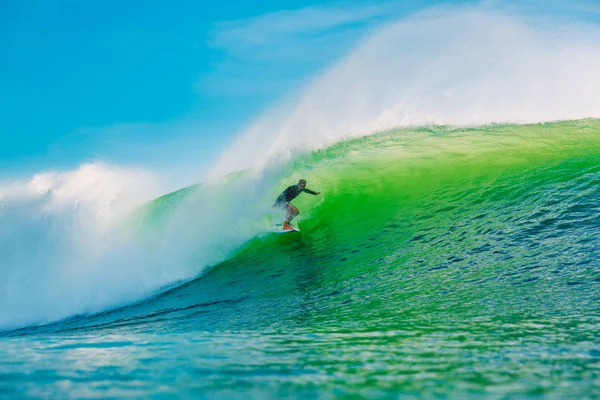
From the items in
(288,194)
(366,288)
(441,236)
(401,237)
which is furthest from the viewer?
(288,194)

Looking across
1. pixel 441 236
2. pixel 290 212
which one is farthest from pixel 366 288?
pixel 290 212

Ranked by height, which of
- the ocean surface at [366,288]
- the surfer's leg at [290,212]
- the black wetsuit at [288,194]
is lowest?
the ocean surface at [366,288]

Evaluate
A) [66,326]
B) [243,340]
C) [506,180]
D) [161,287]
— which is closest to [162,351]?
[243,340]

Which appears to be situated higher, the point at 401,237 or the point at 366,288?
the point at 401,237

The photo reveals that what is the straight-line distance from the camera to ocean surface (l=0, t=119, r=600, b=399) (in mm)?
2367

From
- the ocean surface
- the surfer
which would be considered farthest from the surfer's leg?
the ocean surface

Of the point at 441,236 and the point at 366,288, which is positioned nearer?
the point at 366,288

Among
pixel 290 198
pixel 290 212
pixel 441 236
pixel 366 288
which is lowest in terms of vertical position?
pixel 366 288

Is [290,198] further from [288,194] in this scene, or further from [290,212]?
[290,212]

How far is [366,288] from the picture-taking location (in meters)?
5.98

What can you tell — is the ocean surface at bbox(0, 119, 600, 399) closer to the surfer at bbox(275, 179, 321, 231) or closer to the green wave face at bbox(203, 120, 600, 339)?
the green wave face at bbox(203, 120, 600, 339)

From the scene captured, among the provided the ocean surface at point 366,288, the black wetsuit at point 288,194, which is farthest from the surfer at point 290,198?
the ocean surface at point 366,288

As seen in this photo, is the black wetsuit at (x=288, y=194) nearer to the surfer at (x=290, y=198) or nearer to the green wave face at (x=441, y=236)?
the surfer at (x=290, y=198)

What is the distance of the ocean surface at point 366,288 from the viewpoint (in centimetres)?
237
